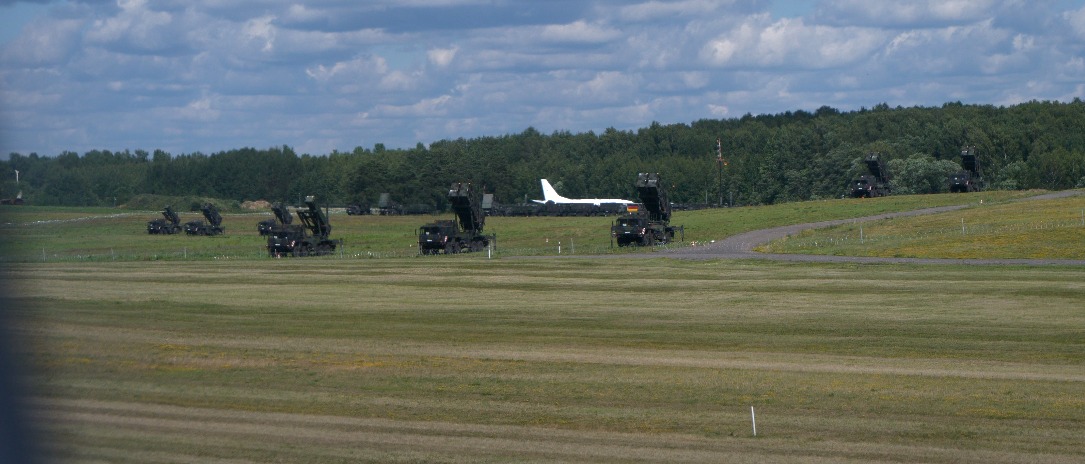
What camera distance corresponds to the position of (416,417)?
17.1 m

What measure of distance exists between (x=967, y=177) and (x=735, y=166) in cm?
6052

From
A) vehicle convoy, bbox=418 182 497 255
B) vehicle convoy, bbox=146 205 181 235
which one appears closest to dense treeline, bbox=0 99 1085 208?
vehicle convoy, bbox=146 205 181 235

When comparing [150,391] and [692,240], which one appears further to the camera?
[692,240]

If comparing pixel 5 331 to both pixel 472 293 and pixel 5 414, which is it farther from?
pixel 472 293

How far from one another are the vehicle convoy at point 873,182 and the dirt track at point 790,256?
17.3 meters

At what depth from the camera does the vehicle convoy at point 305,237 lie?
2825 inches

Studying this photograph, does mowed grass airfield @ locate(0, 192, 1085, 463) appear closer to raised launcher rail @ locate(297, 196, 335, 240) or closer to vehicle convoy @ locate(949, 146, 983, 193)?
raised launcher rail @ locate(297, 196, 335, 240)

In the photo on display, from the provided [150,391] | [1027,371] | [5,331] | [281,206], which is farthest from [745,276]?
[281,206]

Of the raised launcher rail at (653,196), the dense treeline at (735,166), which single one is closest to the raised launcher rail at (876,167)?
the dense treeline at (735,166)

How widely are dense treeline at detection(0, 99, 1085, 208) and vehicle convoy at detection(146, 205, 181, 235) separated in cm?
204

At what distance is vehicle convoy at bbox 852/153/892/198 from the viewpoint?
106062mm

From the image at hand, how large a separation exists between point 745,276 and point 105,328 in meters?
28.6

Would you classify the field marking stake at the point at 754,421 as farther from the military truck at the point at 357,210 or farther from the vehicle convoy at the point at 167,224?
the military truck at the point at 357,210

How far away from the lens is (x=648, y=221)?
229ft
